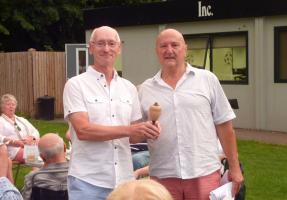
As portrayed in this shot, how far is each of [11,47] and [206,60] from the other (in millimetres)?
12149

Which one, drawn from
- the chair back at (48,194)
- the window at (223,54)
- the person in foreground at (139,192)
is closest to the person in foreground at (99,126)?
the person in foreground at (139,192)

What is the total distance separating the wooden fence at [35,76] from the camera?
18953 millimetres

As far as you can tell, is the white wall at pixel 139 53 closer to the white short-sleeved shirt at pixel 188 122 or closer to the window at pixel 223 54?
the window at pixel 223 54

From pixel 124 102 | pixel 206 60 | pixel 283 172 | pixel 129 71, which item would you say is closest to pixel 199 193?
pixel 124 102

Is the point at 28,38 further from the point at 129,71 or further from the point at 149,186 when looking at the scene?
the point at 149,186

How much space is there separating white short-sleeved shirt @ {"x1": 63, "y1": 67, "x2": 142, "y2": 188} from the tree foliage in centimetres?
1939

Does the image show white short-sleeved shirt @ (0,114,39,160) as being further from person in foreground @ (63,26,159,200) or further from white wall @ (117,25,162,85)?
white wall @ (117,25,162,85)

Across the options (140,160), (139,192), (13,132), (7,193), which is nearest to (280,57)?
(13,132)

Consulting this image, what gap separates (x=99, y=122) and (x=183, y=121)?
0.53 meters

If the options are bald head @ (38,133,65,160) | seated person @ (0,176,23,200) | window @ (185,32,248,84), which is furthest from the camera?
window @ (185,32,248,84)

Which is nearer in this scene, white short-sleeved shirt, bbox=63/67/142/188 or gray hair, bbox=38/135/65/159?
white short-sleeved shirt, bbox=63/67/142/188

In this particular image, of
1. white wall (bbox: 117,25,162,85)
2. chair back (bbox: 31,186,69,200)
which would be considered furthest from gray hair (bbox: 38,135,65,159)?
white wall (bbox: 117,25,162,85)

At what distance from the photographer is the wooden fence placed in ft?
62.2

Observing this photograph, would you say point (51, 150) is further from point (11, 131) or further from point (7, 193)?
point (11, 131)
